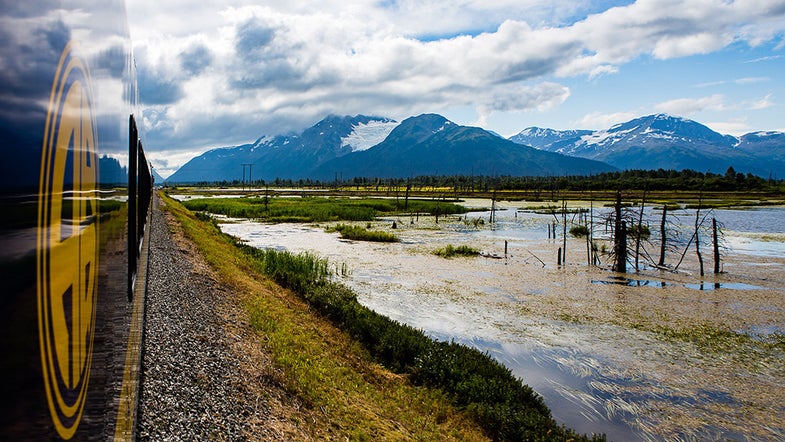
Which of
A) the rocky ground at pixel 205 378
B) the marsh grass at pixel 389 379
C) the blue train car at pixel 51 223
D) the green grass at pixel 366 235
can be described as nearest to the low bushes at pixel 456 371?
the marsh grass at pixel 389 379

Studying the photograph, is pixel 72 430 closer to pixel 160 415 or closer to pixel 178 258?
pixel 160 415

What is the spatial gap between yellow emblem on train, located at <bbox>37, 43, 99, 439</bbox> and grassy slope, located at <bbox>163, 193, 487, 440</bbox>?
17.8 ft

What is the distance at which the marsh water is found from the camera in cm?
916

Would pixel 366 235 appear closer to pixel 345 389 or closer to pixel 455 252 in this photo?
pixel 455 252

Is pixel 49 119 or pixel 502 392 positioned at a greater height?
pixel 49 119

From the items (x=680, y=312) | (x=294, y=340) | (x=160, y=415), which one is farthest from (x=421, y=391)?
(x=680, y=312)

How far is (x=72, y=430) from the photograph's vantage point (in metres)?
1.45

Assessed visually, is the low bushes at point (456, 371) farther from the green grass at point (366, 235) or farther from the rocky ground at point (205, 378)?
the green grass at point (366, 235)

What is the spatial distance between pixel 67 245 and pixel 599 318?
15.6 meters

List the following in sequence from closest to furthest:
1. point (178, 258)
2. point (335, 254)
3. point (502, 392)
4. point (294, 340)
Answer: point (502, 392) < point (294, 340) < point (178, 258) < point (335, 254)

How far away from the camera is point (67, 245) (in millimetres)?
1415

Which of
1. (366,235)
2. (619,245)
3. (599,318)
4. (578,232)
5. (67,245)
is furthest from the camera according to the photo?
(578,232)

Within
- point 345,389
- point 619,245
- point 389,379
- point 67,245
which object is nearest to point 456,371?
point 389,379

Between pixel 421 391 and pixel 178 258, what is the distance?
9134 millimetres
